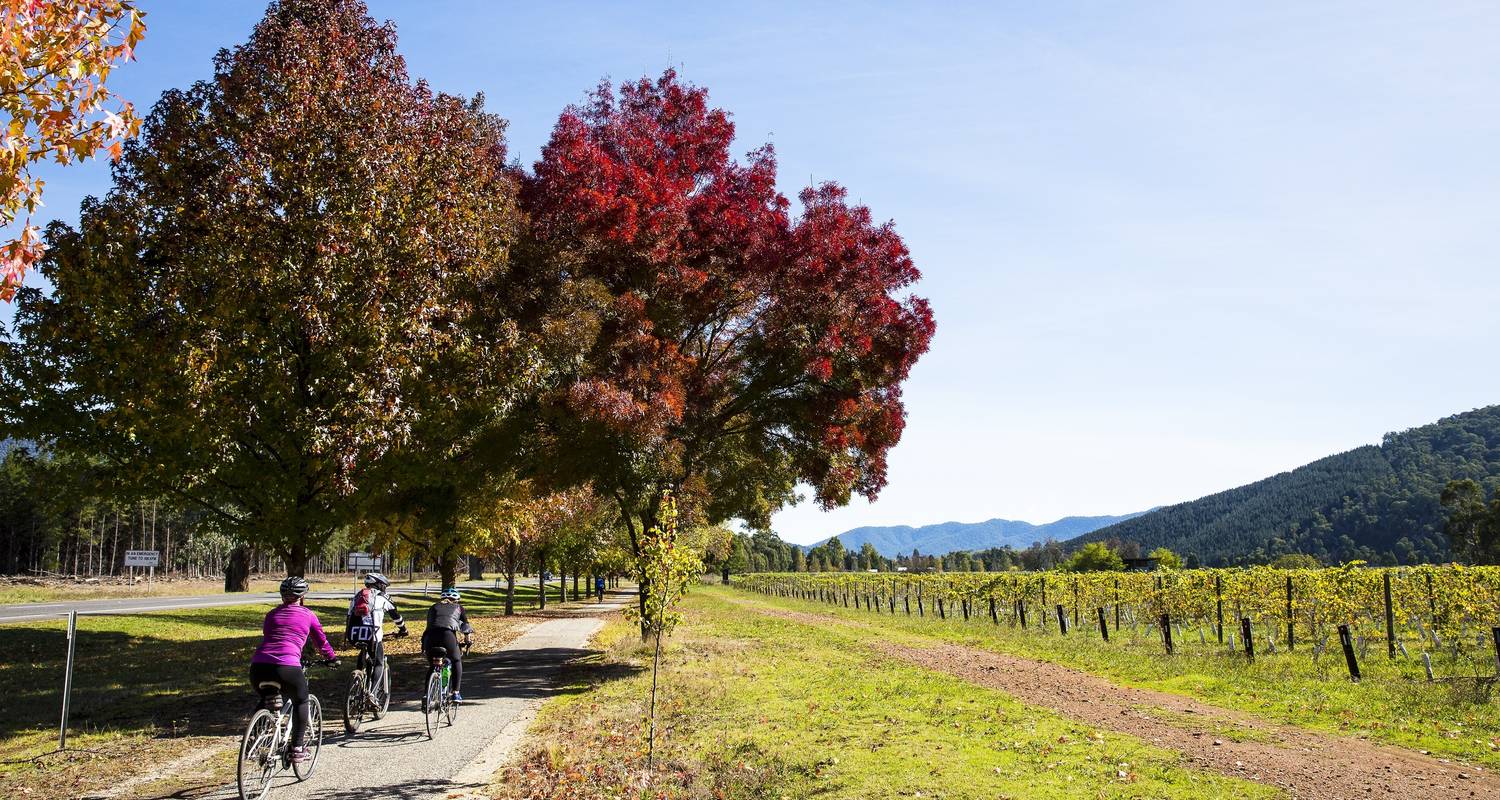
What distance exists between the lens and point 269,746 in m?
8.42

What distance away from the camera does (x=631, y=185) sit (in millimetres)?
17641

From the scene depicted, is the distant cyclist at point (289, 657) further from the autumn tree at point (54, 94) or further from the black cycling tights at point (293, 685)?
the autumn tree at point (54, 94)

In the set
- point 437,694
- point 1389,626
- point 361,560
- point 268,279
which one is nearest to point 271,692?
point 437,694

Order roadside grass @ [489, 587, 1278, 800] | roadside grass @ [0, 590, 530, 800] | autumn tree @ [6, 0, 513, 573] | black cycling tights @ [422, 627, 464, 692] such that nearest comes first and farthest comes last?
roadside grass @ [489, 587, 1278, 800], roadside grass @ [0, 590, 530, 800], black cycling tights @ [422, 627, 464, 692], autumn tree @ [6, 0, 513, 573]

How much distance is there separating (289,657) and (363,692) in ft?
10.8

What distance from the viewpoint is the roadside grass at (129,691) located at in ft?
31.6

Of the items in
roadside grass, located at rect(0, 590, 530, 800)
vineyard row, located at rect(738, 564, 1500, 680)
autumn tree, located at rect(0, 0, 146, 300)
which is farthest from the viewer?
vineyard row, located at rect(738, 564, 1500, 680)

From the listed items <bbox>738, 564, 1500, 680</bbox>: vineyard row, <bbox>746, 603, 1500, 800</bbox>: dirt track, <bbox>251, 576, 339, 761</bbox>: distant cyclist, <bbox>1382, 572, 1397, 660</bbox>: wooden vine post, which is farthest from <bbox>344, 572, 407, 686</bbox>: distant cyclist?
<bbox>1382, 572, 1397, 660</bbox>: wooden vine post

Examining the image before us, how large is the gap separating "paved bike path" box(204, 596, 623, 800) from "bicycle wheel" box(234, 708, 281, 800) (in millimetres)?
275

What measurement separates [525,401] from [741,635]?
14789 millimetres

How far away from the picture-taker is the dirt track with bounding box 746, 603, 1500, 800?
916cm

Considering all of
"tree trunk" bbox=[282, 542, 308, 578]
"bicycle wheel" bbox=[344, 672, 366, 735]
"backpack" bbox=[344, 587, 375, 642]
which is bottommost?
"bicycle wheel" bbox=[344, 672, 366, 735]

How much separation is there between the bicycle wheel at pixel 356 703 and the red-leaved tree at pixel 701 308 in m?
6.26

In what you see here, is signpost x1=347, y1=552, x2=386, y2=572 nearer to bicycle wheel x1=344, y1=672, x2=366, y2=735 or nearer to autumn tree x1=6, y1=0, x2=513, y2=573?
autumn tree x1=6, y1=0, x2=513, y2=573
